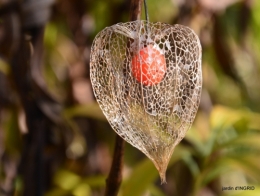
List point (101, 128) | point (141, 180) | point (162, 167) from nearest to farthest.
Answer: point (162, 167) → point (141, 180) → point (101, 128)

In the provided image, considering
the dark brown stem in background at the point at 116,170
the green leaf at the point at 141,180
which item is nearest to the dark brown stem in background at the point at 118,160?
the dark brown stem in background at the point at 116,170

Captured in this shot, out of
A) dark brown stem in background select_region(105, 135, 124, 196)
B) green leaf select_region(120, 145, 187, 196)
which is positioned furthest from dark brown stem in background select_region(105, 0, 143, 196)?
green leaf select_region(120, 145, 187, 196)

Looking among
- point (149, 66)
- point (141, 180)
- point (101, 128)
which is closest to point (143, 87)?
point (149, 66)

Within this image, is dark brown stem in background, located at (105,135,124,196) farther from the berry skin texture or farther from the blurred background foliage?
the blurred background foliage

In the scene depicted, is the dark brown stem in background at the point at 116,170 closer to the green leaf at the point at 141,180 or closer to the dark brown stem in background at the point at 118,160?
the dark brown stem in background at the point at 118,160

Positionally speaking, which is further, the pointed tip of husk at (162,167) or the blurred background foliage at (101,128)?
the blurred background foliage at (101,128)

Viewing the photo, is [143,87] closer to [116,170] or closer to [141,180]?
[116,170]
